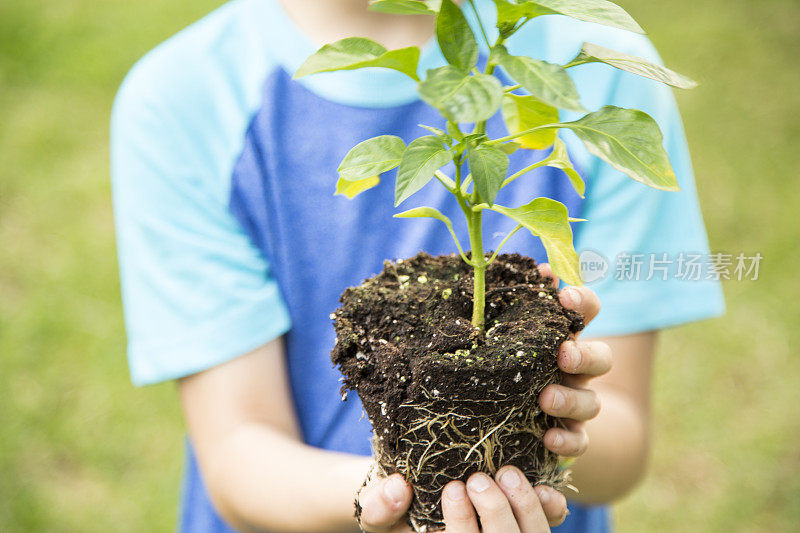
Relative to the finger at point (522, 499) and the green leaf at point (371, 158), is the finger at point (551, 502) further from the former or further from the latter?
the green leaf at point (371, 158)

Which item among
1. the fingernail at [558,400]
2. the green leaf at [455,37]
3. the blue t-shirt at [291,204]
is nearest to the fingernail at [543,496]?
the fingernail at [558,400]

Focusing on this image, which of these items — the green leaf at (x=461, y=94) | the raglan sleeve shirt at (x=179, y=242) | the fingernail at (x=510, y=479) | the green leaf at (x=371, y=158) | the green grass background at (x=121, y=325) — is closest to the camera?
the green leaf at (x=461, y=94)

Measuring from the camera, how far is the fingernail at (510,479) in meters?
0.76

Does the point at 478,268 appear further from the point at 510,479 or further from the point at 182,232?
the point at 182,232

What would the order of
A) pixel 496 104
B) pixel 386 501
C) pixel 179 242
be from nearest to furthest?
pixel 496 104, pixel 386 501, pixel 179 242

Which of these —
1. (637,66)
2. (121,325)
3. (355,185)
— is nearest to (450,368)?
(355,185)

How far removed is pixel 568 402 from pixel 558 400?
0.02 m

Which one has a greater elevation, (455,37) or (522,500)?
(455,37)

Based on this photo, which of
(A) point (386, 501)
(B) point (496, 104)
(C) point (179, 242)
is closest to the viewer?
(B) point (496, 104)

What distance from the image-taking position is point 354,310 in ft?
2.60

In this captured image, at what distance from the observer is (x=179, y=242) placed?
108cm

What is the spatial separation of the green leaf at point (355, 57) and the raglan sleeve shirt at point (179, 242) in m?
0.52

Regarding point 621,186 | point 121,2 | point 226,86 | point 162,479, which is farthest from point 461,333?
point 121,2

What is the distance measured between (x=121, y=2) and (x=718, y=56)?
Answer: 2988mm
